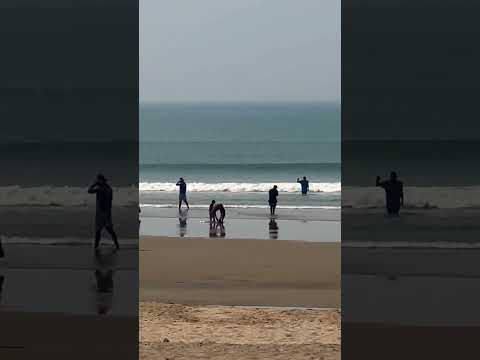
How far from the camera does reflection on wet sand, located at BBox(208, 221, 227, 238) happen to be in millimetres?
20828

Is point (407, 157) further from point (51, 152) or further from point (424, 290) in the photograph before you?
point (51, 152)

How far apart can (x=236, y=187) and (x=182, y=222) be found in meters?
14.2

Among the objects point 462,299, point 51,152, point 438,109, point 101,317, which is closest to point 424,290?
point 462,299

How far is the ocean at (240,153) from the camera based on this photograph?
35.4 m

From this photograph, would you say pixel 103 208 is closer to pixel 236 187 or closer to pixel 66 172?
pixel 66 172

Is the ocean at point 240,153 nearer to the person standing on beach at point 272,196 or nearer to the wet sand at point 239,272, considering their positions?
the person standing on beach at point 272,196

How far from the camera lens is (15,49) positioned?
5660 mm

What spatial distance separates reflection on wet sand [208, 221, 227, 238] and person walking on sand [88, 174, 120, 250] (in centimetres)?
1512

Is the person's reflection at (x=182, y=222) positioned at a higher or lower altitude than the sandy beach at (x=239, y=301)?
higher

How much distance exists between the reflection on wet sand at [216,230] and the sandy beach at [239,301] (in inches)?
78.8

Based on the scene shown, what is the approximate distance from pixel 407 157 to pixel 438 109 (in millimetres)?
326

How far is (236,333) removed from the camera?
346 inches

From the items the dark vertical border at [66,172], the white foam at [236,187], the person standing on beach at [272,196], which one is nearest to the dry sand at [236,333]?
the dark vertical border at [66,172]

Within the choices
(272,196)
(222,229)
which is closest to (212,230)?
(222,229)
